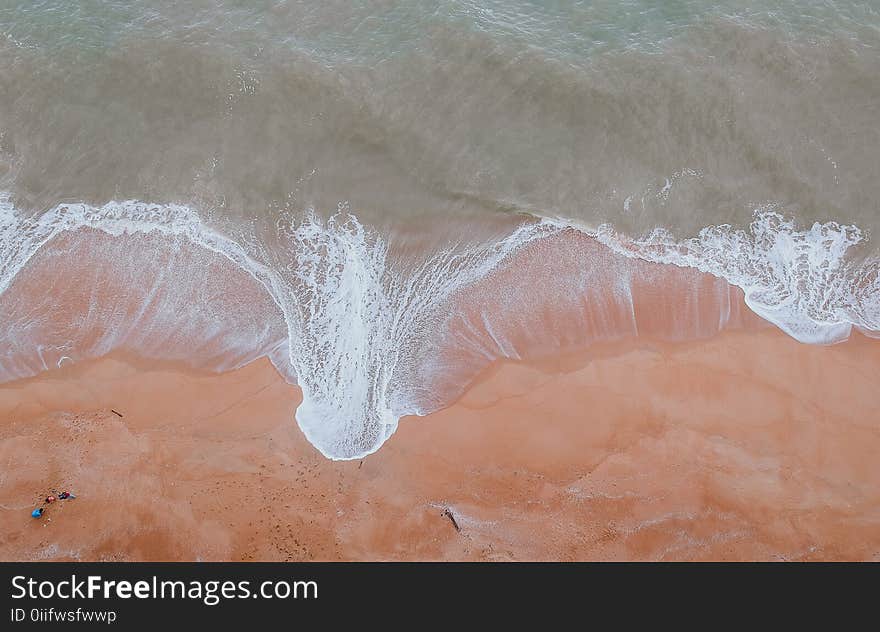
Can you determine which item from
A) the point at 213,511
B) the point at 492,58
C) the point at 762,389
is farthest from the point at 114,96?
the point at 762,389

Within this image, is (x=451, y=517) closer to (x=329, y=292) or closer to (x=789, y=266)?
(x=329, y=292)

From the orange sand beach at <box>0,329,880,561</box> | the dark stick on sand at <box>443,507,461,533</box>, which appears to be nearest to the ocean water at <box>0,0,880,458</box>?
the orange sand beach at <box>0,329,880,561</box>

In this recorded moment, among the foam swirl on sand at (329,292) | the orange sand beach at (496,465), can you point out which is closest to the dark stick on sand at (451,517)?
the orange sand beach at (496,465)

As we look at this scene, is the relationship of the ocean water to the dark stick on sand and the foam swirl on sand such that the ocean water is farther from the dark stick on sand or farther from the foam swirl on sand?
the dark stick on sand

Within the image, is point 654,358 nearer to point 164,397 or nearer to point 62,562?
point 164,397

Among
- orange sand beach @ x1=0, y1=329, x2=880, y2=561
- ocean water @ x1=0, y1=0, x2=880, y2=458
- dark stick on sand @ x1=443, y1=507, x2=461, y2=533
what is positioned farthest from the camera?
ocean water @ x1=0, y1=0, x2=880, y2=458

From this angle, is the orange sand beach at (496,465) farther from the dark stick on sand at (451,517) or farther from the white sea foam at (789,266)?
the white sea foam at (789,266)
